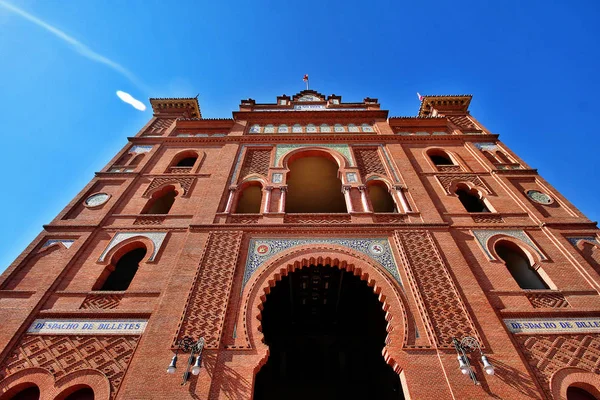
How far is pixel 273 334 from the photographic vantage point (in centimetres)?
985

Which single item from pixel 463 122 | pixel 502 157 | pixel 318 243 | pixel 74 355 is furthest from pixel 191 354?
pixel 463 122

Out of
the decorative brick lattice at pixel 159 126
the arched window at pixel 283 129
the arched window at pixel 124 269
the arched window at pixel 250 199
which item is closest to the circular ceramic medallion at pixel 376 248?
the arched window at pixel 250 199

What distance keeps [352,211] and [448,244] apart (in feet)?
7.94

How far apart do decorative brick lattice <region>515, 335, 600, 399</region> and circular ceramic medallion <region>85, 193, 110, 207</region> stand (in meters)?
10.2

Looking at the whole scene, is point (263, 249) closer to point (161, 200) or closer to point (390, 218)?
point (390, 218)

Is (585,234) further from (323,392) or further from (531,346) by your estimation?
(323,392)

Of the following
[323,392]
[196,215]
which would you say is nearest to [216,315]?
[196,215]

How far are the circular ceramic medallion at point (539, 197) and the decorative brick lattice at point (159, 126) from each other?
42.6 feet

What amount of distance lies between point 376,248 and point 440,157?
646 centimetres

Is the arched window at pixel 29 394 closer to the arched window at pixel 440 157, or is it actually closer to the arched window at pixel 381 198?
the arched window at pixel 381 198

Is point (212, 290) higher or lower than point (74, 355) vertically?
higher

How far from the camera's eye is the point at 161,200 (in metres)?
10.1

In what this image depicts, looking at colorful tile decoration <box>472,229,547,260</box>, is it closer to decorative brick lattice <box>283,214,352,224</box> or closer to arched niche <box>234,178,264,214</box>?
decorative brick lattice <box>283,214,352,224</box>

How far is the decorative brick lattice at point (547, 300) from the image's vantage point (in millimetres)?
6191
